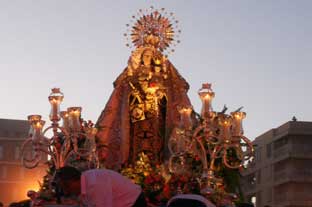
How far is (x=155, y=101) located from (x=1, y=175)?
4733cm

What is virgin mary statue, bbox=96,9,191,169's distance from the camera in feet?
76.5

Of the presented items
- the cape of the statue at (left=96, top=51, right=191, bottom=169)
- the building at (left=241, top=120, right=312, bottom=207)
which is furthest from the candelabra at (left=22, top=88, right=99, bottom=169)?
the building at (left=241, top=120, right=312, bottom=207)

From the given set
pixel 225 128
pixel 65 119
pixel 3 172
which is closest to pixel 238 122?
pixel 225 128

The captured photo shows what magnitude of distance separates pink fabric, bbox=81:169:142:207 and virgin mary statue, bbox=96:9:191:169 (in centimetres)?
1723

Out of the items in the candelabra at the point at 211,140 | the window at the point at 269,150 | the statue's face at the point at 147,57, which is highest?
the window at the point at 269,150

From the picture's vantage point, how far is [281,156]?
61.8 meters

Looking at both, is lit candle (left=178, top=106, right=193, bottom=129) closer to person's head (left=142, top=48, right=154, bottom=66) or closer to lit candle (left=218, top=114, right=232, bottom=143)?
lit candle (left=218, top=114, right=232, bottom=143)

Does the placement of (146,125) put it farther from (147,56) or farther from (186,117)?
(186,117)

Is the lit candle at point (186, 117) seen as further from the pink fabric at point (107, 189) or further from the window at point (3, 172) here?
the window at point (3, 172)

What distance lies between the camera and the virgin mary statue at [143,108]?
23.3 m

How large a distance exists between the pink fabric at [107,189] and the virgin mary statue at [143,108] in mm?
17229

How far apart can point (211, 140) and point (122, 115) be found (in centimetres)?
602

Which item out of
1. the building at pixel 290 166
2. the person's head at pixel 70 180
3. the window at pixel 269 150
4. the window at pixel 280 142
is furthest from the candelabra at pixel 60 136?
the window at pixel 269 150

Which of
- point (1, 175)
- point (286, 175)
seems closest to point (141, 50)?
point (286, 175)
